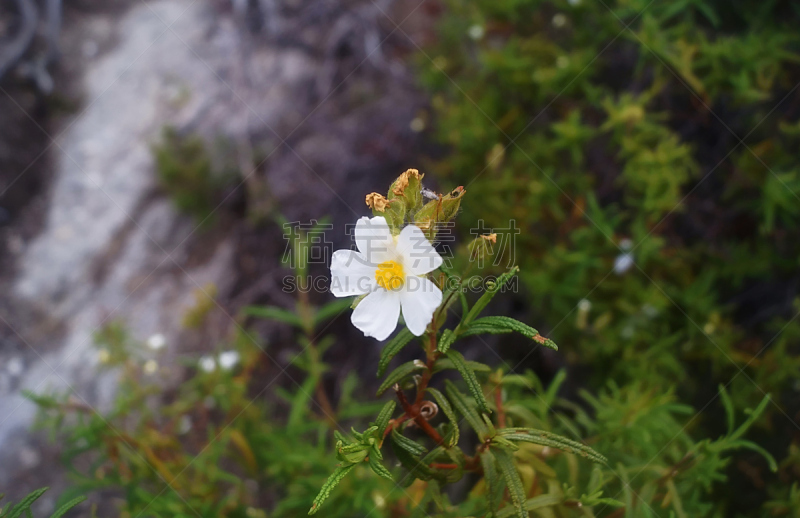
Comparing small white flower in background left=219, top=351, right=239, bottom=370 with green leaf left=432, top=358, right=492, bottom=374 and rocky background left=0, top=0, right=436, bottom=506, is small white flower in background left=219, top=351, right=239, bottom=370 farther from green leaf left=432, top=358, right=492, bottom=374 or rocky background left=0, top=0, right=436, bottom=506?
green leaf left=432, top=358, right=492, bottom=374

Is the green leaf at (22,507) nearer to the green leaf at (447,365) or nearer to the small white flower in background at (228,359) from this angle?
the green leaf at (447,365)

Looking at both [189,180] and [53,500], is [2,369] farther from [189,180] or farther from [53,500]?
[189,180]

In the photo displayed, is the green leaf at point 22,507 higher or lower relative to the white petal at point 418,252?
lower

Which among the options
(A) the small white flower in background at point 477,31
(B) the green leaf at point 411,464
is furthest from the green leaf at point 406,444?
(A) the small white flower in background at point 477,31

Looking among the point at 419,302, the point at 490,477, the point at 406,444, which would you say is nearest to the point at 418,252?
the point at 419,302

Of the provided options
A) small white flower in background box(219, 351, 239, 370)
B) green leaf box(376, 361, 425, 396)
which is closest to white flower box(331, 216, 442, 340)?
green leaf box(376, 361, 425, 396)
